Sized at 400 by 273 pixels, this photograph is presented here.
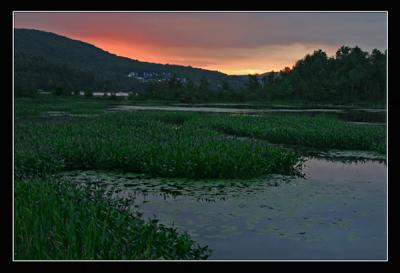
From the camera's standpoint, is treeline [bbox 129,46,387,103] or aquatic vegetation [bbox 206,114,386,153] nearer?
aquatic vegetation [bbox 206,114,386,153]

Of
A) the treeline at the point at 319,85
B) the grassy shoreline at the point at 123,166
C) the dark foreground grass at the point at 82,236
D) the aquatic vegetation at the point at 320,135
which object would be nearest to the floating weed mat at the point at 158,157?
the grassy shoreline at the point at 123,166

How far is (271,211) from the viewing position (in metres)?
12.3

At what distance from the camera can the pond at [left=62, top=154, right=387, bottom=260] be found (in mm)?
9828

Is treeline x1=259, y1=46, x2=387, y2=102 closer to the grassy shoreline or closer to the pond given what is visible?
the grassy shoreline

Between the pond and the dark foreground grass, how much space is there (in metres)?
0.94

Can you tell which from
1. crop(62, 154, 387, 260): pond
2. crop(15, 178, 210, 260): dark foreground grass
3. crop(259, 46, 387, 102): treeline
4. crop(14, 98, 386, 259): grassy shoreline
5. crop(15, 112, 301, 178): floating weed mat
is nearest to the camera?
crop(15, 178, 210, 260): dark foreground grass

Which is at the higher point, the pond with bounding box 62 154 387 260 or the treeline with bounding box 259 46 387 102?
the treeline with bounding box 259 46 387 102

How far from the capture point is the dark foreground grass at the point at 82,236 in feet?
26.4

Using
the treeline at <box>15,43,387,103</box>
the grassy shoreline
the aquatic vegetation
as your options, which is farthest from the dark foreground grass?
the treeline at <box>15,43,387,103</box>

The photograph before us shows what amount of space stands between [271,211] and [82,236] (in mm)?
5481

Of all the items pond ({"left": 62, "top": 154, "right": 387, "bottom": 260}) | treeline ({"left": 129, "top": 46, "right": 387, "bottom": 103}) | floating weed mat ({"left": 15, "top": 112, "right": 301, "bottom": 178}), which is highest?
treeline ({"left": 129, "top": 46, "right": 387, "bottom": 103})

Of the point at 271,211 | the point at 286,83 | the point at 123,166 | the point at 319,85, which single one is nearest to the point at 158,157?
the point at 123,166

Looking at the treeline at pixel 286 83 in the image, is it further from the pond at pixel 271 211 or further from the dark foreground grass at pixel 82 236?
the dark foreground grass at pixel 82 236

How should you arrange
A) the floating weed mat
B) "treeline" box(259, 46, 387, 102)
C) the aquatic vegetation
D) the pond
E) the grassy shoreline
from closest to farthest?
the grassy shoreline < the pond < the floating weed mat < the aquatic vegetation < "treeline" box(259, 46, 387, 102)
